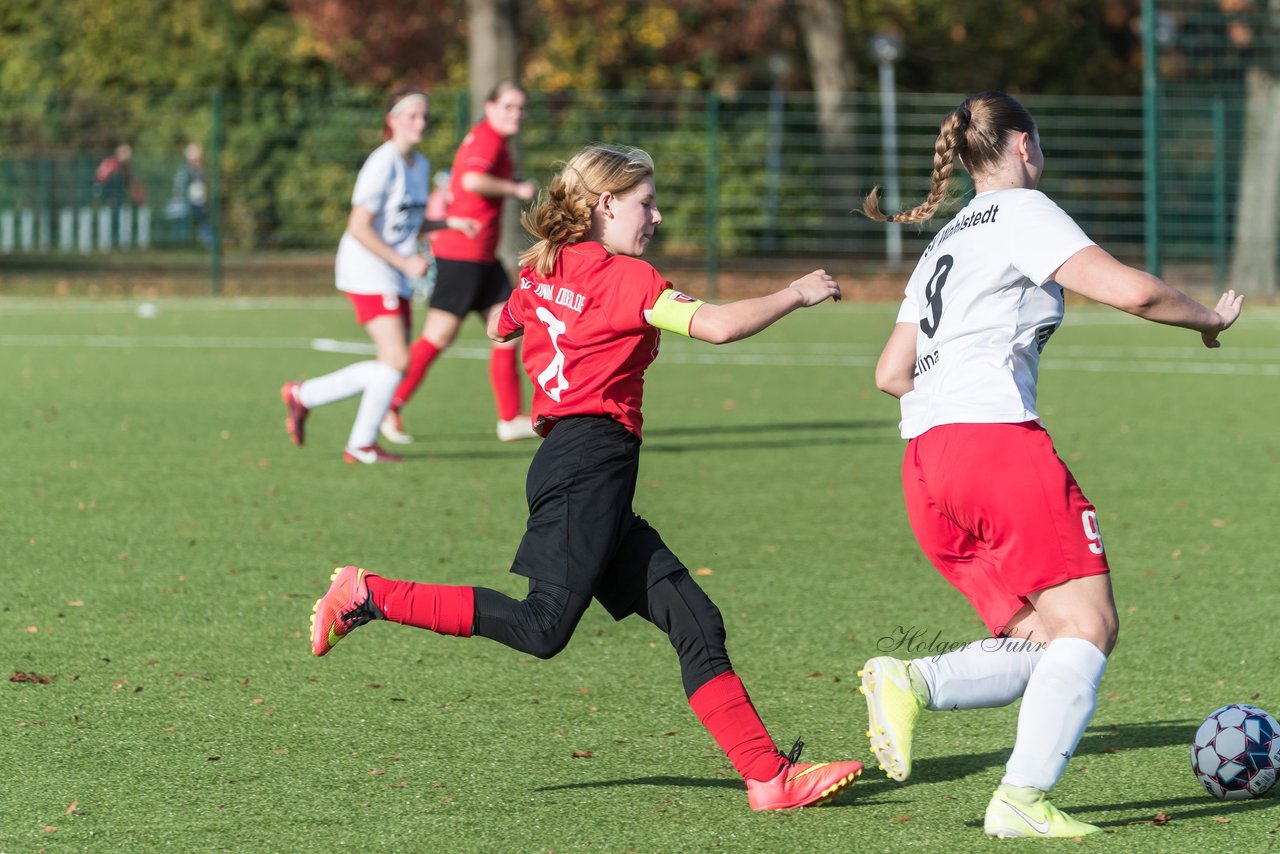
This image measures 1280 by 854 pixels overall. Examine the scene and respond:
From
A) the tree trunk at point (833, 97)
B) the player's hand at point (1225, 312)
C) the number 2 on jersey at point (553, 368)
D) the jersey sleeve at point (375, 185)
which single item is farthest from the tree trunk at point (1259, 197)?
the number 2 on jersey at point (553, 368)

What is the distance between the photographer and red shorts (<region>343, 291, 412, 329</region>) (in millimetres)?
10508

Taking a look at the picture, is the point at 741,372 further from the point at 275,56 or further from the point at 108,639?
the point at 275,56

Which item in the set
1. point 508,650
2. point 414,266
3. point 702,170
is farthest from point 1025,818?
point 702,170

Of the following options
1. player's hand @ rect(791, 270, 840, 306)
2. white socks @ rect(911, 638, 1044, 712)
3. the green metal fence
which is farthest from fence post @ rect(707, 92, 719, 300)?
player's hand @ rect(791, 270, 840, 306)

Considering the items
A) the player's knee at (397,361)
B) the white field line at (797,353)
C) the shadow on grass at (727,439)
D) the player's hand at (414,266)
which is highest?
the player's hand at (414,266)

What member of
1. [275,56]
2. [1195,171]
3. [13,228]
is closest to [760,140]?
[1195,171]

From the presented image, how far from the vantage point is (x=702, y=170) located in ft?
89.4

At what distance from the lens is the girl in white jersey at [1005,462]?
409 cm

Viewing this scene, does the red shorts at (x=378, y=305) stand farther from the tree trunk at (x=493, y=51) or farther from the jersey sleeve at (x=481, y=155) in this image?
the tree trunk at (x=493, y=51)

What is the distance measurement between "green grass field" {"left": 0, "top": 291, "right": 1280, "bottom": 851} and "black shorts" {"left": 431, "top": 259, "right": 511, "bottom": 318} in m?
0.90

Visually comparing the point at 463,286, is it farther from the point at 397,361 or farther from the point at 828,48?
the point at 828,48

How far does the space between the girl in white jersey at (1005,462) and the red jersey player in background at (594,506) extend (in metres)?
0.35

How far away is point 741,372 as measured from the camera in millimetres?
16000

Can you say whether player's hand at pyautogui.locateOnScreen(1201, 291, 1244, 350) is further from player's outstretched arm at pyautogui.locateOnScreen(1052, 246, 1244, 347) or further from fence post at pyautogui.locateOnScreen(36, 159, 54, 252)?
fence post at pyautogui.locateOnScreen(36, 159, 54, 252)
